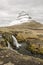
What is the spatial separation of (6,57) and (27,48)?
19025 mm

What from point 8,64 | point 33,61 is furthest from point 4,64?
point 33,61

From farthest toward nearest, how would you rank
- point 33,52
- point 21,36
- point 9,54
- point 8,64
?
point 21,36 < point 33,52 < point 9,54 < point 8,64

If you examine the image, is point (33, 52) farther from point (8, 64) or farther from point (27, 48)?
point (8, 64)

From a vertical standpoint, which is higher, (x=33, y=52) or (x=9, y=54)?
(x=9, y=54)

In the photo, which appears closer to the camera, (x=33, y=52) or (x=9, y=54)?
(x=9, y=54)

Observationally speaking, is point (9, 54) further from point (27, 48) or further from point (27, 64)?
point (27, 48)

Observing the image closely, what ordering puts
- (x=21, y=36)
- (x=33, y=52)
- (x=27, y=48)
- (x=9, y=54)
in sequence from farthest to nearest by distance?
(x=21, y=36), (x=27, y=48), (x=33, y=52), (x=9, y=54)

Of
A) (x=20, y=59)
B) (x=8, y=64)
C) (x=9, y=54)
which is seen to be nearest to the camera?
(x=8, y=64)

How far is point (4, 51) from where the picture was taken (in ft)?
108

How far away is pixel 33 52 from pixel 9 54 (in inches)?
586

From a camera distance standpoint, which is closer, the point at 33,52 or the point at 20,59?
the point at 20,59

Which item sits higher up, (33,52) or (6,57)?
(6,57)

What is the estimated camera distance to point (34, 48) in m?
47.1

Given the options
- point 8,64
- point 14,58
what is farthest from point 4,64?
point 14,58
